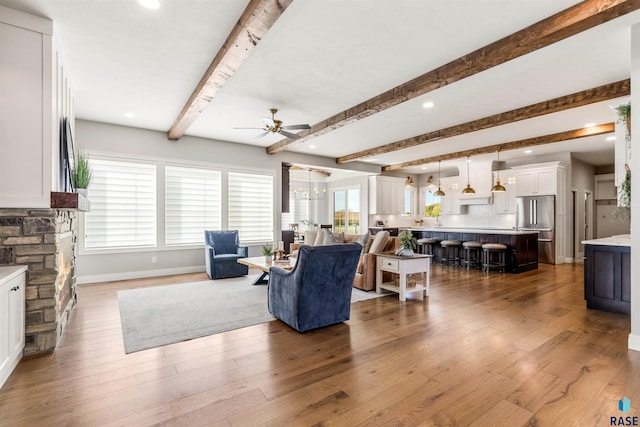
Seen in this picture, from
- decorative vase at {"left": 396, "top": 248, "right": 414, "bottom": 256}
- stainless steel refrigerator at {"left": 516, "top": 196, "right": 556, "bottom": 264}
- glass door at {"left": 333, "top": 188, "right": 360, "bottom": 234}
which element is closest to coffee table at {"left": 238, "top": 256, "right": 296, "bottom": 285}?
decorative vase at {"left": 396, "top": 248, "right": 414, "bottom": 256}


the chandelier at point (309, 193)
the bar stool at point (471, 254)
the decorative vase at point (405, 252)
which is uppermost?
the chandelier at point (309, 193)

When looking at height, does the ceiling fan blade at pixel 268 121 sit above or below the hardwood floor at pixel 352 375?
above

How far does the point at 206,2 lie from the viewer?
101 inches

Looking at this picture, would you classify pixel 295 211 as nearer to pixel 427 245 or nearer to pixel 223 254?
pixel 427 245

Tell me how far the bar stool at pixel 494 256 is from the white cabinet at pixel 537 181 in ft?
7.83

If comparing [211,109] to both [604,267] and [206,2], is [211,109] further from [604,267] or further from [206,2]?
[604,267]

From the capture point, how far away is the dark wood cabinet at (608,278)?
388cm

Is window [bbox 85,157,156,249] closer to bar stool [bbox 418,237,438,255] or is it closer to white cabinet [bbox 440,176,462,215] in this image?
bar stool [bbox 418,237,438,255]

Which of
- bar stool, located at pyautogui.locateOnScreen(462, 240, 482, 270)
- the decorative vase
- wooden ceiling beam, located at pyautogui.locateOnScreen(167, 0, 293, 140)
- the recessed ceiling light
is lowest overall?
bar stool, located at pyautogui.locateOnScreen(462, 240, 482, 270)

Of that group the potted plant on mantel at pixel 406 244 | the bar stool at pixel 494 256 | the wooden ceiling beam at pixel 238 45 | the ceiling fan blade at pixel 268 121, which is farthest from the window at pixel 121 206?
the bar stool at pixel 494 256

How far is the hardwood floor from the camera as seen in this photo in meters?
1.94

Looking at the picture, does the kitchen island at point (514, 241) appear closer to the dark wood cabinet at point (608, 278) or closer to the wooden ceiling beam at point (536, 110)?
the dark wood cabinet at point (608, 278)

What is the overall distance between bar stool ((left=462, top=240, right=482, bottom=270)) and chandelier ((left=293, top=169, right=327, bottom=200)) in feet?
20.0

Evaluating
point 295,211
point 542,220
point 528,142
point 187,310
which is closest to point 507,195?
point 542,220
